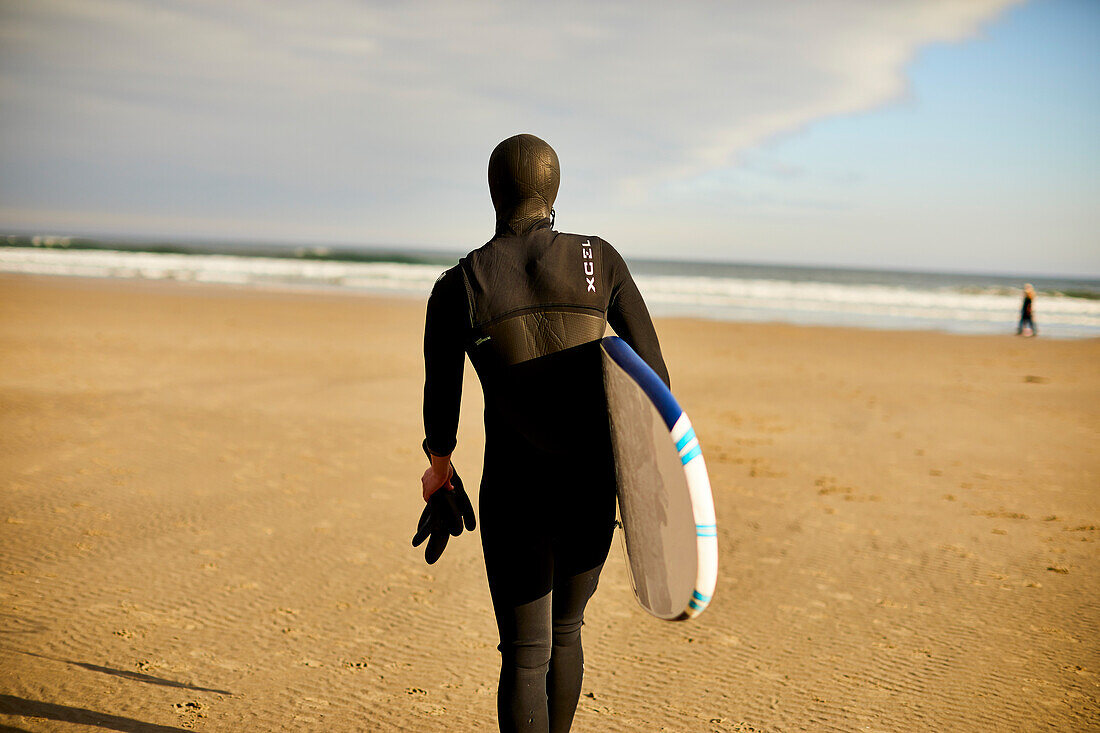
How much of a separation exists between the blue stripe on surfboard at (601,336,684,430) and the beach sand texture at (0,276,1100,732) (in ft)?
5.38

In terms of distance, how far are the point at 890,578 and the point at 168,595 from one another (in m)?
4.03

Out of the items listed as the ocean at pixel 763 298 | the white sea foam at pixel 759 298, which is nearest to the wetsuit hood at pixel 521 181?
the ocean at pixel 763 298

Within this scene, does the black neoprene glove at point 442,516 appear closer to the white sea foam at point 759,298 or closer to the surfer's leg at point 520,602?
the surfer's leg at point 520,602

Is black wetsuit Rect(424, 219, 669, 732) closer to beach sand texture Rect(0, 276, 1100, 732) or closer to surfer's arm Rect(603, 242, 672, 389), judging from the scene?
surfer's arm Rect(603, 242, 672, 389)

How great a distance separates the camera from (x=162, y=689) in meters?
2.95

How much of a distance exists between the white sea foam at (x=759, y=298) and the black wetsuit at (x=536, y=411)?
2149 cm

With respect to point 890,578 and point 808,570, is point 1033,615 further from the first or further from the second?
point 808,570

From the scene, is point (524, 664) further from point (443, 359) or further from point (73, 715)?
point (73, 715)

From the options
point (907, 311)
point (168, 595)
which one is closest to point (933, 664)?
point (168, 595)

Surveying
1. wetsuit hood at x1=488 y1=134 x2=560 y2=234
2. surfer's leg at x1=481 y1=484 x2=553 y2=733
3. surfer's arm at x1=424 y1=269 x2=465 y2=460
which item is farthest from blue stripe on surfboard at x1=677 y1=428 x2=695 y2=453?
wetsuit hood at x1=488 y1=134 x2=560 y2=234

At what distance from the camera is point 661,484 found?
73.4 inches

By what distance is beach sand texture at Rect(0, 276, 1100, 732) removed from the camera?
295 centimetres

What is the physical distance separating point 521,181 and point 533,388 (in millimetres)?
539

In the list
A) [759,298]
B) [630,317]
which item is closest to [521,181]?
[630,317]
